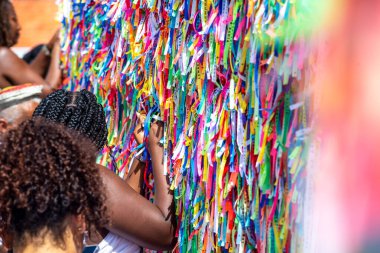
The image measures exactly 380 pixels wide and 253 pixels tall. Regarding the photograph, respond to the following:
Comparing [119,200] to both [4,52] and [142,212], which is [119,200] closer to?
[142,212]

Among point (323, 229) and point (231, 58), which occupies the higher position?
point (231, 58)

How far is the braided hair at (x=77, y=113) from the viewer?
95.5 inches

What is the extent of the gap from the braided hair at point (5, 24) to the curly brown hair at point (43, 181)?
8.62 feet

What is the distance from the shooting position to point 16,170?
1836 millimetres

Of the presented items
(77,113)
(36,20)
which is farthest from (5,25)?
(36,20)

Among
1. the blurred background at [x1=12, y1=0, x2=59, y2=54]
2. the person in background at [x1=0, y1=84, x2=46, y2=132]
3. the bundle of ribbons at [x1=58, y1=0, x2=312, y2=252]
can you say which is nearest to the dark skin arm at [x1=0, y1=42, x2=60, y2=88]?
the person in background at [x1=0, y1=84, x2=46, y2=132]

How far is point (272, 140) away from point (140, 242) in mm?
665

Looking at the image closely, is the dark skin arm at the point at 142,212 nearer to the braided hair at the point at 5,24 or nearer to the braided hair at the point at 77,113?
the braided hair at the point at 77,113

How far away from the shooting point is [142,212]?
2373 millimetres

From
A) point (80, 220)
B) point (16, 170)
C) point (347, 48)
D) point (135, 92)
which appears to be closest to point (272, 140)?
point (347, 48)

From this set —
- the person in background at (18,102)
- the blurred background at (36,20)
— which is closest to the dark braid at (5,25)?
the person in background at (18,102)

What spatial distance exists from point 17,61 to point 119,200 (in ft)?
6.76

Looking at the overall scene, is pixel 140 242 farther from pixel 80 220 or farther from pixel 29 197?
pixel 29 197

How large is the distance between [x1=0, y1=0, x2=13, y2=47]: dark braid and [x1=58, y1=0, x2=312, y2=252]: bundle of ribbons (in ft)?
5.08
